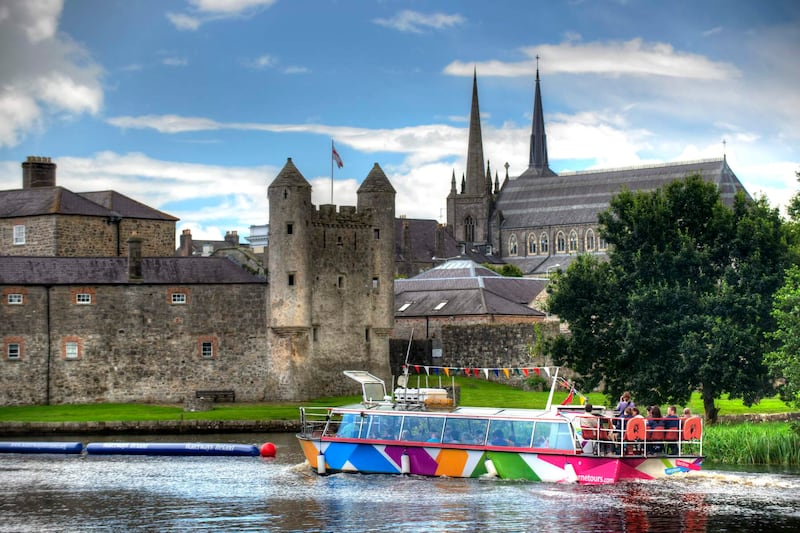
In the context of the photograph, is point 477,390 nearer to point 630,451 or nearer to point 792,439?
point 792,439

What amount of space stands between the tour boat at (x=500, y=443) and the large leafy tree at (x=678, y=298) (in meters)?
12.1

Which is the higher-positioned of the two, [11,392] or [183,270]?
[183,270]

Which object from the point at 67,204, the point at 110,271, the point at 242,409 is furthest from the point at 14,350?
the point at 67,204

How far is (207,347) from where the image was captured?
81625mm

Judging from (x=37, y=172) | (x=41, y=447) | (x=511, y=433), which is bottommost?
(x=41, y=447)

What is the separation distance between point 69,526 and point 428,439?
14.5 meters

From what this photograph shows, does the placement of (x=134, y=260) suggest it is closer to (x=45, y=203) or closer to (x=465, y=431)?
(x=45, y=203)

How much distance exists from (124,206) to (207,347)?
742 inches

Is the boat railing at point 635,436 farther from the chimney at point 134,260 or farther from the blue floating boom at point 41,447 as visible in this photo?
the chimney at point 134,260

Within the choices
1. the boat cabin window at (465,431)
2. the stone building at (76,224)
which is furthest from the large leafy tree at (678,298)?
the stone building at (76,224)

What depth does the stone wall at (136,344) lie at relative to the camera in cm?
7888

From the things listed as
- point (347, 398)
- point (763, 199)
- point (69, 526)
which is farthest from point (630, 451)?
point (347, 398)

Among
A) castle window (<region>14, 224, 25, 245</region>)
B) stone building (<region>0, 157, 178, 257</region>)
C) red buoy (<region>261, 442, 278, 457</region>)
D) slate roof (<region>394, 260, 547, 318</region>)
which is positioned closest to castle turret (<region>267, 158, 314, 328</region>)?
stone building (<region>0, 157, 178, 257</region>)

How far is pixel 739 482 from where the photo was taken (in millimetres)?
48312
